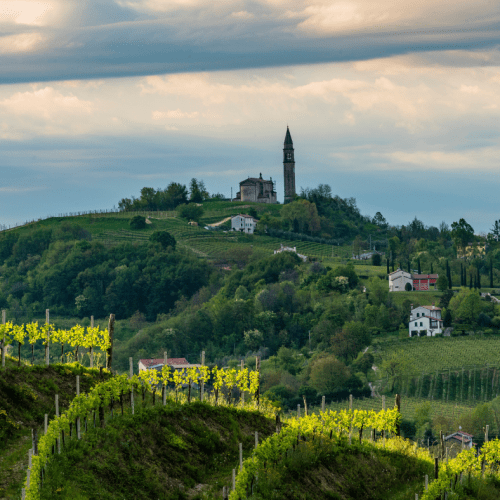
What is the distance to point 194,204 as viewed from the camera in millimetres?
124938

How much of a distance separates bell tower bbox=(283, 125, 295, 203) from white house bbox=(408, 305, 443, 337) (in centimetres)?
6119

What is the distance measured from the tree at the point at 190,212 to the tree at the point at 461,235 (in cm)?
3845

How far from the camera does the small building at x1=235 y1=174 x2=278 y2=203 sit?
450 ft

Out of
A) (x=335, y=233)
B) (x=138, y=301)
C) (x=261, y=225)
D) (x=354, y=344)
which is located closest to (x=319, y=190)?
(x=335, y=233)

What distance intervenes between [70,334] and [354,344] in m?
57.8

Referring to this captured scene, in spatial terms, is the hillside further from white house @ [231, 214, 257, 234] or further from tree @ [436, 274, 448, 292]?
white house @ [231, 214, 257, 234]

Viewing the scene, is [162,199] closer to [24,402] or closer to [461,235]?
[461,235]

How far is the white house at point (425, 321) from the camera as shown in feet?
254

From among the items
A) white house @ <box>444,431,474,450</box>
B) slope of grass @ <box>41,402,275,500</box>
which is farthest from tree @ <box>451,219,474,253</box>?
slope of grass @ <box>41,402,275,500</box>

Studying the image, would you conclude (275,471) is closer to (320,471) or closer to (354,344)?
(320,471)

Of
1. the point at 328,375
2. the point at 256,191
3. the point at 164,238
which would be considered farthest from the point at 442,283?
the point at 256,191

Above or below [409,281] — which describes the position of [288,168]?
above

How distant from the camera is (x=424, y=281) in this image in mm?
94375

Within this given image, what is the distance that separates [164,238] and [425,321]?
1688 inches
